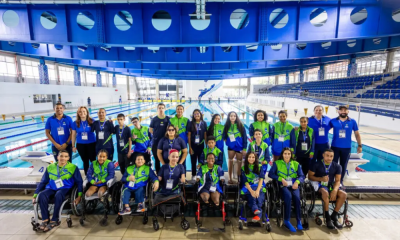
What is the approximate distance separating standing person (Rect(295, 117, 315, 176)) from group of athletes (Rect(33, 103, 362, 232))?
0.02m

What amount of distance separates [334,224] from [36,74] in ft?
102

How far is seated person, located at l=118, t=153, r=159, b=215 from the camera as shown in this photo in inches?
118

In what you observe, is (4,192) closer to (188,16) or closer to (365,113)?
(188,16)

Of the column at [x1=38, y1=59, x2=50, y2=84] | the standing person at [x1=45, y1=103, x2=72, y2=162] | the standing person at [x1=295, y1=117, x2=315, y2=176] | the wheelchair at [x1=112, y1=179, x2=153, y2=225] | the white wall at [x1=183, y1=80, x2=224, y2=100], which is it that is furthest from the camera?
the white wall at [x1=183, y1=80, x2=224, y2=100]

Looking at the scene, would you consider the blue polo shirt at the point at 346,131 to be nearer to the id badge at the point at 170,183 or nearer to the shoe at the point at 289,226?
the shoe at the point at 289,226

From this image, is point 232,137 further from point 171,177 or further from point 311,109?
point 311,109

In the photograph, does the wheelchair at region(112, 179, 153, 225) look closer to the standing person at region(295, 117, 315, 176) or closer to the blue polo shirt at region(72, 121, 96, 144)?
the blue polo shirt at region(72, 121, 96, 144)

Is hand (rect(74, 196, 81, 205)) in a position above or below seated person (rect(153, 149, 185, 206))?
below

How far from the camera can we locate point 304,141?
11.7 feet

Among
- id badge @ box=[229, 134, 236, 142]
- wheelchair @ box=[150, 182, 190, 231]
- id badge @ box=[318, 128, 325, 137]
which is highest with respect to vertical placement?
id badge @ box=[318, 128, 325, 137]

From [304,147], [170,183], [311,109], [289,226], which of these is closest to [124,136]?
[170,183]

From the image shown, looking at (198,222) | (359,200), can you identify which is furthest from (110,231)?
(359,200)

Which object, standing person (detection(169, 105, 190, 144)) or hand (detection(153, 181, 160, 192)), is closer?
hand (detection(153, 181, 160, 192))

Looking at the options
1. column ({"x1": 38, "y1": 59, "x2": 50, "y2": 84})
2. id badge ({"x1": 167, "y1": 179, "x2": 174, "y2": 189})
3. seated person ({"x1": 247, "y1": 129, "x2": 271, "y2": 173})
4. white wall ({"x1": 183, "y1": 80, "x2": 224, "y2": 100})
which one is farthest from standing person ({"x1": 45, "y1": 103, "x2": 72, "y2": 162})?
white wall ({"x1": 183, "y1": 80, "x2": 224, "y2": 100})
